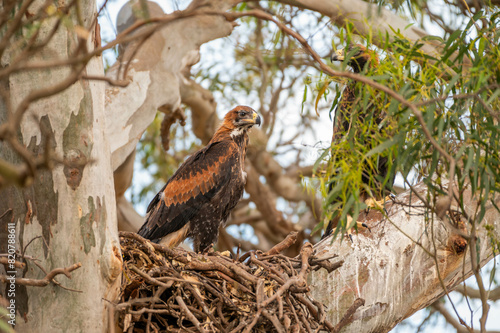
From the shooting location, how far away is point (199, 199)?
4.93m

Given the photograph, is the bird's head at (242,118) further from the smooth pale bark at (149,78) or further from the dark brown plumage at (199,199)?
the smooth pale bark at (149,78)

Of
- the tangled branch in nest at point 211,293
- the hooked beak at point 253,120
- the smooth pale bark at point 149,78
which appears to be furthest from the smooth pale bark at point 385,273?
the smooth pale bark at point 149,78

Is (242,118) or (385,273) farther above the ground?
(242,118)

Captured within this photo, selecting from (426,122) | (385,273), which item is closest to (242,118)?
(385,273)

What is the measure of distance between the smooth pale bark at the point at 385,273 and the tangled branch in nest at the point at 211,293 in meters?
0.34

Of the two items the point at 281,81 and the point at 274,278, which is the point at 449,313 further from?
the point at 274,278

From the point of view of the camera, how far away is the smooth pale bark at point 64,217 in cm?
271

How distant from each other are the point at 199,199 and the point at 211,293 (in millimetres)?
1575

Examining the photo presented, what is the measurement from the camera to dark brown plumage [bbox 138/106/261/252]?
4.89 m

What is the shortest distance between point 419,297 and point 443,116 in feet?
5.77

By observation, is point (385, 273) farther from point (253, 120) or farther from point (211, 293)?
point (253, 120)

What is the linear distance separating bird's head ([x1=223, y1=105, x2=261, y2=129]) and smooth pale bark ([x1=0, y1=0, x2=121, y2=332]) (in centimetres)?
269

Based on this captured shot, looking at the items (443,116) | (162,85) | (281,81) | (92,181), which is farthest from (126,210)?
(443,116)

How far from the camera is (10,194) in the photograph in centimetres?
281
